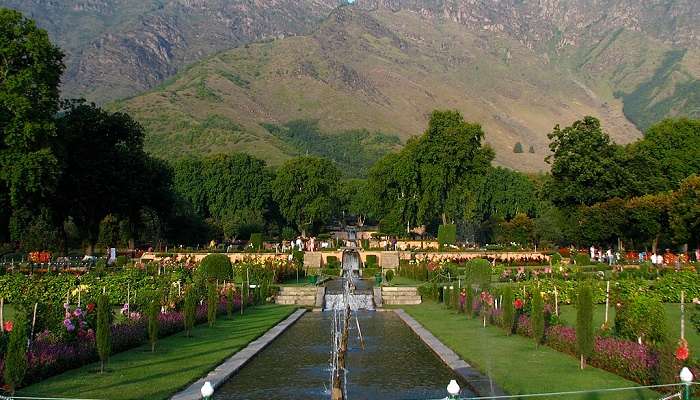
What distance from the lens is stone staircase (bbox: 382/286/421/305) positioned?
116ft

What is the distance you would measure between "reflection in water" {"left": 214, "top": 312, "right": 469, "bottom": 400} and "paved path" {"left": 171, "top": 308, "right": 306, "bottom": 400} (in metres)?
0.16

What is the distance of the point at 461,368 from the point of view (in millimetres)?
16328

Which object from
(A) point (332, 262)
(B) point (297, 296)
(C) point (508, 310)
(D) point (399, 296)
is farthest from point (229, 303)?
(A) point (332, 262)

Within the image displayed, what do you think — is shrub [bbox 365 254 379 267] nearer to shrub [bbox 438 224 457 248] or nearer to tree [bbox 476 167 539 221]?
shrub [bbox 438 224 457 248]

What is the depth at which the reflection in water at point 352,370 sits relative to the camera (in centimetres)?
1453

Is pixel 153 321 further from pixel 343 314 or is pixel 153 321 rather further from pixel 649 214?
pixel 649 214

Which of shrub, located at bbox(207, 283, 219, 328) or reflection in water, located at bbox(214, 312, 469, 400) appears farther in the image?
shrub, located at bbox(207, 283, 219, 328)

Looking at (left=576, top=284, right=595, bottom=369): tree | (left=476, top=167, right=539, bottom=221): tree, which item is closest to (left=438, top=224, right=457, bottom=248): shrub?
(left=476, top=167, right=539, bottom=221): tree


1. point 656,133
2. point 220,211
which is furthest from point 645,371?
point 220,211

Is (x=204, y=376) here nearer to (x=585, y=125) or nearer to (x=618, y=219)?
(x=618, y=219)

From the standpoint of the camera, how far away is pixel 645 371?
46.2 ft

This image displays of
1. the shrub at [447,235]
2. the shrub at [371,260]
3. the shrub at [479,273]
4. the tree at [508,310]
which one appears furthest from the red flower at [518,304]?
the shrub at [447,235]

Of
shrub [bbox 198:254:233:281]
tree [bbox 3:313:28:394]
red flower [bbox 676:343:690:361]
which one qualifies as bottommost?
tree [bbox 3:313:28:394]

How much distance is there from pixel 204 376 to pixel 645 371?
27.3 ft
